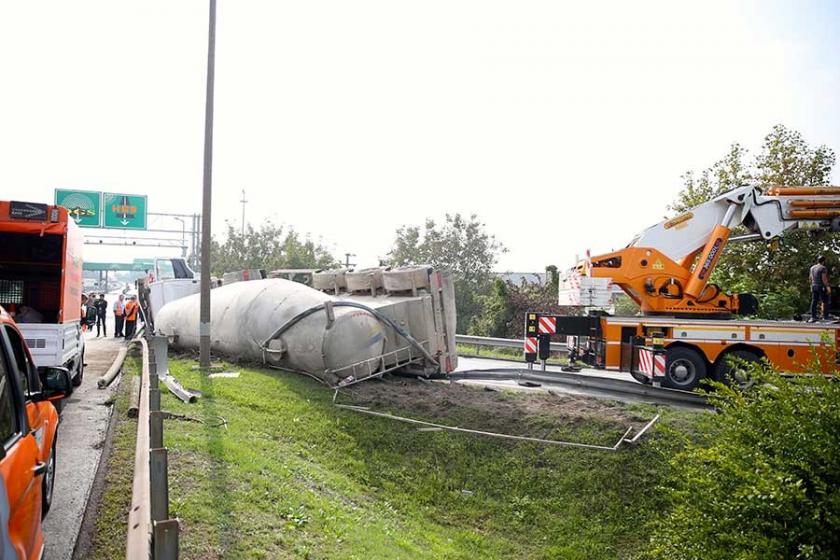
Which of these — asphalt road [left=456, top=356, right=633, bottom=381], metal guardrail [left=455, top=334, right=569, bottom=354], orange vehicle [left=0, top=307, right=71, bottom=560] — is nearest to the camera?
orange vehicle [left=0, top=307, right=71, bottom=560]

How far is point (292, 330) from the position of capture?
1221cm

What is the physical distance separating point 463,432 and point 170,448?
13.1 ft

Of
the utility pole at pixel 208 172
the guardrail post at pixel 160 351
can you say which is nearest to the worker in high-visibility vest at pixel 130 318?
the utility pole at pixel 208 172

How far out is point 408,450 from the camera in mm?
8727

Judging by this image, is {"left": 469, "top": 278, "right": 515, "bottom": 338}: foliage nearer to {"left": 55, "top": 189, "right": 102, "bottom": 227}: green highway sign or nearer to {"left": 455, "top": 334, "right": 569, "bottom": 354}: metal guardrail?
{"left": 455, "top": 334, "right": 569, "bottom": 354}: metal guardrail

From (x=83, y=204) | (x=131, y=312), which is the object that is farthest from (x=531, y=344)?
(x=83, y=204)

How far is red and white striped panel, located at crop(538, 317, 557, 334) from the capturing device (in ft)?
46.8

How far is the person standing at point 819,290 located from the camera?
12.8 m

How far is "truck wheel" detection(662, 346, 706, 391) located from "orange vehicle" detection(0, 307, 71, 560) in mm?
10919

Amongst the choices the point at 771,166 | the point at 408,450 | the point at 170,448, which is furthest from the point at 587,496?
the point at 771,166

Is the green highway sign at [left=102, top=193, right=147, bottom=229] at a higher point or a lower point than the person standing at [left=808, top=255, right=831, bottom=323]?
higher

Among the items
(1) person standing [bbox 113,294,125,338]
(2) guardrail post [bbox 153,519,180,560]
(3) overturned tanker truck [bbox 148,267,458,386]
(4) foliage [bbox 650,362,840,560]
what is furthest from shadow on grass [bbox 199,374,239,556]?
(1) person standing [bbox 113,294,125,338]

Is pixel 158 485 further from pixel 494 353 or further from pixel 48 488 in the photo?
pixel 494 353

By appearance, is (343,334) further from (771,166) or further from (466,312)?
(466,312)
